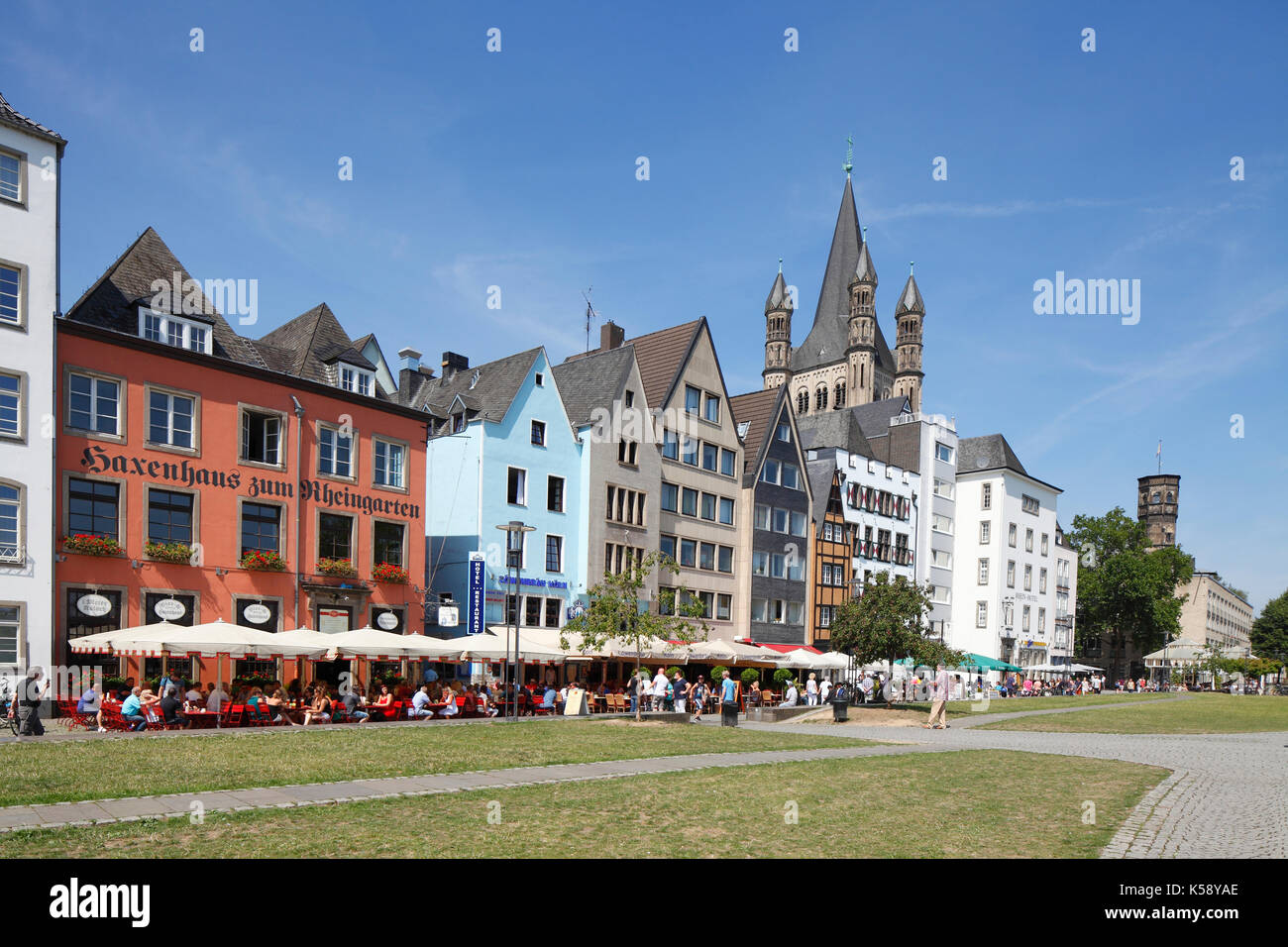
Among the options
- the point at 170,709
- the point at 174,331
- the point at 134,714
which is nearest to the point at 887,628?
the point at 170,709

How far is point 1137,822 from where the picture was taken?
13.6 m

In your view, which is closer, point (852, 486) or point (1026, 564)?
point (852, 486)

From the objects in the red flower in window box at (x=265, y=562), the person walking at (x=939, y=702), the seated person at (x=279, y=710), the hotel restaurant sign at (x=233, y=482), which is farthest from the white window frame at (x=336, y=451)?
the person walking at (x=939, y=702)

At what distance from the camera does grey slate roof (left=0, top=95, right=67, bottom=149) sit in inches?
1191

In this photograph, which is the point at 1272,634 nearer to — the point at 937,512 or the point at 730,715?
the point at 937,512

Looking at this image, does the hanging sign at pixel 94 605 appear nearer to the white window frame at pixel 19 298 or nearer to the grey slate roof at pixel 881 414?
the white window frame at pixel 19 298

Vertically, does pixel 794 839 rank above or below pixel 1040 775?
above

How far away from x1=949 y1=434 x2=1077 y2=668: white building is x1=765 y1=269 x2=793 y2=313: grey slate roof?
6066cm

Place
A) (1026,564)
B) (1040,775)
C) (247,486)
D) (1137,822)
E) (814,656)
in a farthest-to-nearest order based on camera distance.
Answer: (1026,564), (814,656), (247,486), (1040,775), (1137,822)
